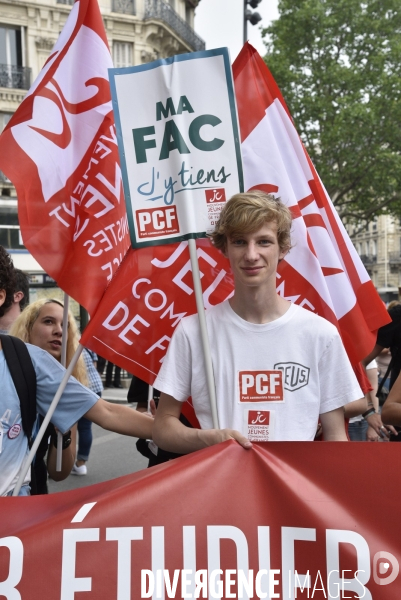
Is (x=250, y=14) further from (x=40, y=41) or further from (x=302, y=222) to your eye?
(x=40, y=41)

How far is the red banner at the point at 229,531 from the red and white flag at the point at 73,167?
1.08 meters

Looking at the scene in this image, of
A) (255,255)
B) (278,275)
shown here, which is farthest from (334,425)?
(278,275)

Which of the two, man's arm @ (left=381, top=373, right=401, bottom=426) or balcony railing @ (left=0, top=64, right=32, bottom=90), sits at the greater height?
balcony railing @ (left=0, top=64, right=32, bottom=90)

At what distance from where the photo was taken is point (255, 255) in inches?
95.7

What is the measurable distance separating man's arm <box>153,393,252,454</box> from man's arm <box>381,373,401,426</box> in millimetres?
934

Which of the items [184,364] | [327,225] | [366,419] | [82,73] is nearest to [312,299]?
[327,225]

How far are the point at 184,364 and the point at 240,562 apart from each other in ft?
2.17

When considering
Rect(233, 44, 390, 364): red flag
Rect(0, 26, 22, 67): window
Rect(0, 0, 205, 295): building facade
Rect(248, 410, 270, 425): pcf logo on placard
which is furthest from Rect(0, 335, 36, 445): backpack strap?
Rect(0, 26, 22, 67): window

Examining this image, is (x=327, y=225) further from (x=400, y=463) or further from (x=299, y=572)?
(x=299, y=572)

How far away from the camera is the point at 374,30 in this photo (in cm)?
3094

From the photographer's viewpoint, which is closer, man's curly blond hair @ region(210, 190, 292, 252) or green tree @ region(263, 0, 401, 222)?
man's curly blond hair @ region(210, 190, 292, 252)

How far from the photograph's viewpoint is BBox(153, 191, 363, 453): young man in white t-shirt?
244 centimetres

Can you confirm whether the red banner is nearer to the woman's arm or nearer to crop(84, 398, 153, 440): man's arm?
crop(84, 398, 153, 440): man's arm

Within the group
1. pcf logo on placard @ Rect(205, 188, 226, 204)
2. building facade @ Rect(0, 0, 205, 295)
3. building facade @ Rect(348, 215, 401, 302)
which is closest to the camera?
pcf logo on placard @ Rect(205, 188, 226, 204)
